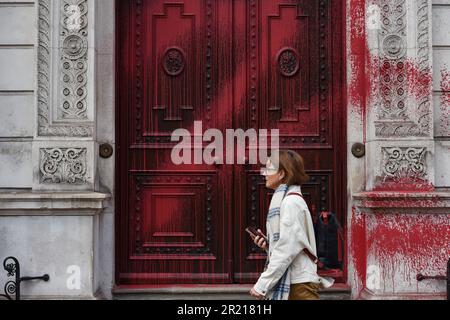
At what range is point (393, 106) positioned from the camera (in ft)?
23.2

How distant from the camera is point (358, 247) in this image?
7.21 metres

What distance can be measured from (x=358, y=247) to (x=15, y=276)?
12.6 feet

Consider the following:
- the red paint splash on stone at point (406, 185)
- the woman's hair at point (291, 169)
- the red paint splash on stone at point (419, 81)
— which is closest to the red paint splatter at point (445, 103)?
the red paint splash on stone at point (419, 81)

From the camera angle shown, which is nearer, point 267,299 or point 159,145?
point 267,299

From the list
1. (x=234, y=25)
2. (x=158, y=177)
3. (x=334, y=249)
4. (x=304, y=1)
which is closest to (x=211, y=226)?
(x=158, y=177)

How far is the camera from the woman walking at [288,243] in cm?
478

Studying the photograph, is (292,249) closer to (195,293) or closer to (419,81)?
(195,293)

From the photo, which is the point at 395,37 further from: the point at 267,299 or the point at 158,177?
the point at 267,299

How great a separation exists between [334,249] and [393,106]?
1795 millimetres

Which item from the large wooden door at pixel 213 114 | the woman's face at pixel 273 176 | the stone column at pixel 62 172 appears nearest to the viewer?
the woman's face at pixel 273 176

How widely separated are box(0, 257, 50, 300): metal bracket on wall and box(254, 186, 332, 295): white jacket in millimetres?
3013

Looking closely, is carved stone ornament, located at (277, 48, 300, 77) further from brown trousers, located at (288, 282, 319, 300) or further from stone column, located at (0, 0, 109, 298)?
brown trousers, located at (288, 282, 319, 300)

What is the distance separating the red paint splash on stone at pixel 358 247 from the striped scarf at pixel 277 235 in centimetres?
242

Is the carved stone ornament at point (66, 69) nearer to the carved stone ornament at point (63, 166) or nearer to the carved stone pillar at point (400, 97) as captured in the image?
the carved stone ornament at point (63, 166)
